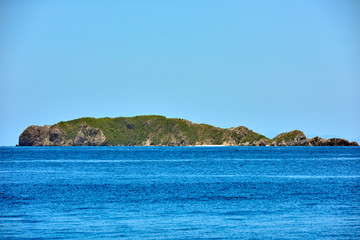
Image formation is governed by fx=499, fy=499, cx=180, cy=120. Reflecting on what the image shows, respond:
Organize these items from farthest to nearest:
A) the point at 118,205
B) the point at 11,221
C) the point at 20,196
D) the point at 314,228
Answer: the point at 20,196 → the point at 118,205 → the point at 11,221 → the point at 314,228

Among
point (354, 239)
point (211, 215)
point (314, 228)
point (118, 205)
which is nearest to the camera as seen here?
point (354, 239)

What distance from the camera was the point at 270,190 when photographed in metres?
52.2

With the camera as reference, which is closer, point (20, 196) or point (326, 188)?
point (20, 196)

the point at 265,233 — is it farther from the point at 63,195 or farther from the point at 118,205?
the point at 63,195

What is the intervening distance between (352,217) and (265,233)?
26.6ft

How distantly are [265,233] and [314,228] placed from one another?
3.60 metres

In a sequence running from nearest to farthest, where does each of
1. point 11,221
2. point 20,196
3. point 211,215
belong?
point 11,221 → point 211,215 → point 20,196

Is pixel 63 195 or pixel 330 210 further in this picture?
pixel 63 195

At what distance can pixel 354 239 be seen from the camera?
92.7ft

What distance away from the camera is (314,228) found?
31406 millimetres

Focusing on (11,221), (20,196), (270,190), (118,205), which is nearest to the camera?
(11,221)

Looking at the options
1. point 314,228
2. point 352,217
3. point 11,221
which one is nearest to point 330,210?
point 352,217

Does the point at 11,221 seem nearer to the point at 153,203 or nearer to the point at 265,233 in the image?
the point at 153,203

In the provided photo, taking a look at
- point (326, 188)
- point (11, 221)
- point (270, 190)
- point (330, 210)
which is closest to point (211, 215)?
point (330, 210)
